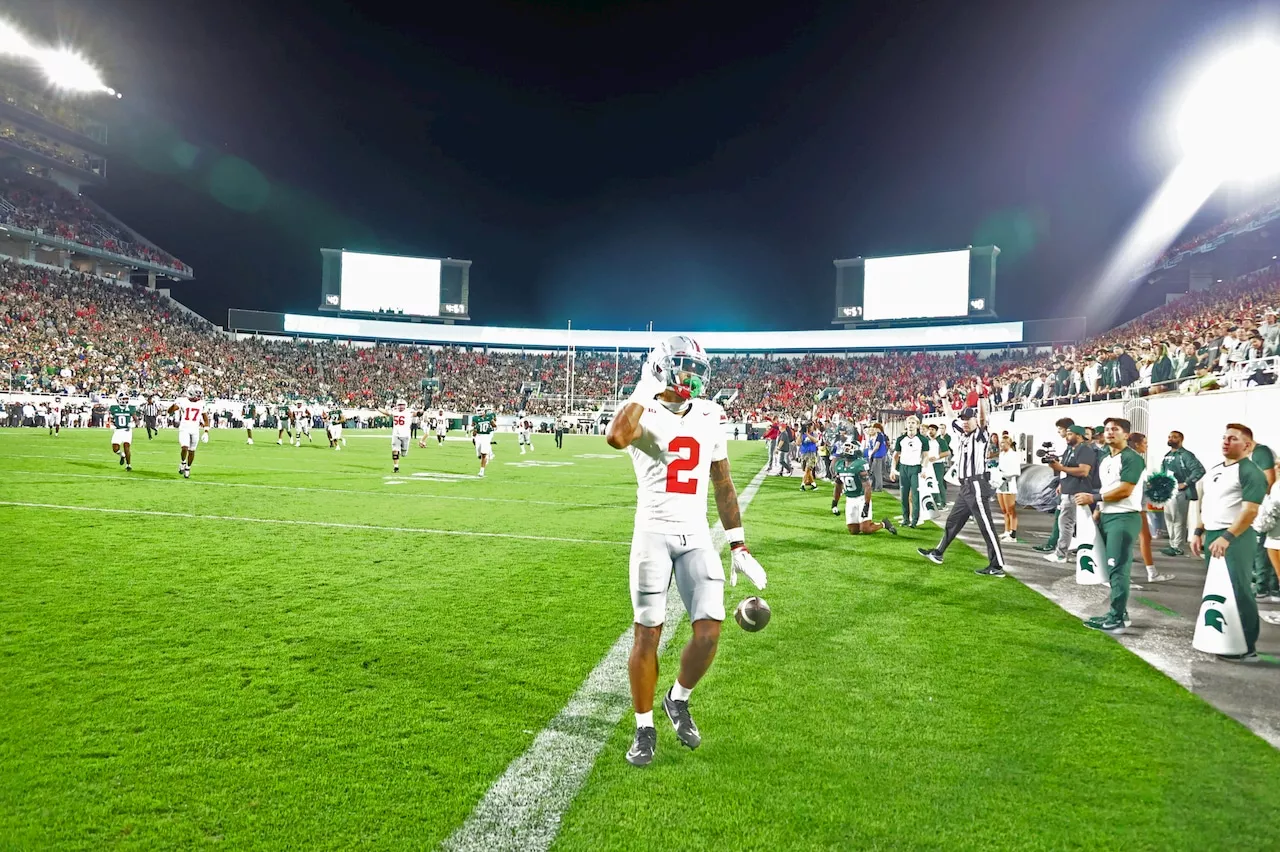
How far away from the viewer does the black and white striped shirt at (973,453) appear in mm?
9828

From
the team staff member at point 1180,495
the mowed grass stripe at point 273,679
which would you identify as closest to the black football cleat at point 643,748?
the mowed grass stripe at point 273,679

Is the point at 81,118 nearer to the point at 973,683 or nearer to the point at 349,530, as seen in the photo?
the point at 349,530

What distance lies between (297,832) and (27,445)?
2633cm

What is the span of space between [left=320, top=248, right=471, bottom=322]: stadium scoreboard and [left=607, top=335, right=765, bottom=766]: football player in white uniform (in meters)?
73.3

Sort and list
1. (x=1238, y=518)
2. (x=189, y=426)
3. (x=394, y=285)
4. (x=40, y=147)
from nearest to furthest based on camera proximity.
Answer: (x=1238, y=518) < (x=189, y=426) < (x=40, y=147) < (x=394, y=285)

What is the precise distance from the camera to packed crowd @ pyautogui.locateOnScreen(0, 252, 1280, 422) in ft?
58.5

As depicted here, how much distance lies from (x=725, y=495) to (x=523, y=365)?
74961mm

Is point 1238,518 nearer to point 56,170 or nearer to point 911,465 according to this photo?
point 911,465

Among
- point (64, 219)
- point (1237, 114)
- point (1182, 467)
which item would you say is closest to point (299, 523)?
point (1182, 467)

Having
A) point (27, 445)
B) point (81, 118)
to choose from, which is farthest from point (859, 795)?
point (81, 118)

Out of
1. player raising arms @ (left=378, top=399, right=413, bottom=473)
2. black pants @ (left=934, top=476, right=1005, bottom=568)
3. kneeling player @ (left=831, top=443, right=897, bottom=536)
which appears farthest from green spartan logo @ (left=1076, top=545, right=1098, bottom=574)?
player raising arms @ (left=378, top=399, right=413, bottom=473)

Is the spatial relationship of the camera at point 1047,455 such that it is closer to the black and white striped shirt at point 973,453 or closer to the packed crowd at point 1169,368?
the black and white striped shirt at point 973,453

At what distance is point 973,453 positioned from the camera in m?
9.95

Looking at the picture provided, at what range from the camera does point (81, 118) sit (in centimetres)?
5884
